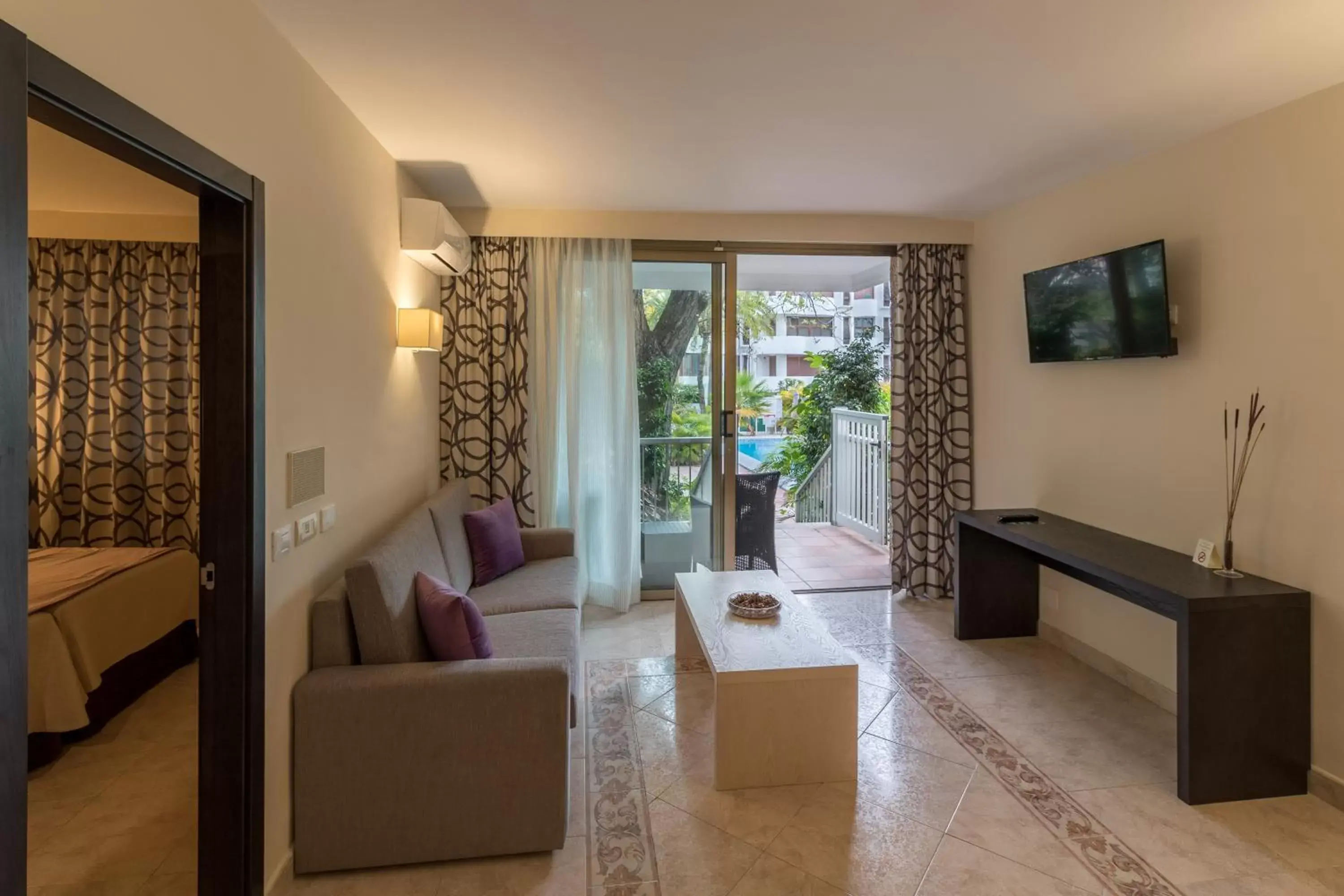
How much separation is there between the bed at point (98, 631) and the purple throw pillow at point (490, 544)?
1.48 m


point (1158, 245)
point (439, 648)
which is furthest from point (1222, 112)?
point (439, 648)

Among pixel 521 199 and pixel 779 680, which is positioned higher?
pixel 521 199

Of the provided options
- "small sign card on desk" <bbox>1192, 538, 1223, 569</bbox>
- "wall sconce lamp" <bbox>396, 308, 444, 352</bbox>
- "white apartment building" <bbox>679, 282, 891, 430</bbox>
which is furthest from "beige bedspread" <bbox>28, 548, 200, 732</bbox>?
"white apartment building" <bbox>679, 282, 891, 430</bbox>

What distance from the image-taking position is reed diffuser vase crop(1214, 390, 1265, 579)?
2516mm

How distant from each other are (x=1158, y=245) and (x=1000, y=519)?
4.80 ft

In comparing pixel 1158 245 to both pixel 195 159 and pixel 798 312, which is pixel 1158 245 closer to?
pixel 195 159

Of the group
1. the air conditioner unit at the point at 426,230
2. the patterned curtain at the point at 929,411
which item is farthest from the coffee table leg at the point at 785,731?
the air conditioner unit at the point at 426,230

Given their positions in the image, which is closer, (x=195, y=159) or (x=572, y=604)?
(x=195, y=159)

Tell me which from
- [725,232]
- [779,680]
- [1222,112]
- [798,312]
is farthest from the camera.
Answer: [798,312]

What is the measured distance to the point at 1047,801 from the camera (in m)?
2.28

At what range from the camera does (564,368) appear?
4168mm

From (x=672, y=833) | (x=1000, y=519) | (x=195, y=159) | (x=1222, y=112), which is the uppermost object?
(x=1222, y=112)

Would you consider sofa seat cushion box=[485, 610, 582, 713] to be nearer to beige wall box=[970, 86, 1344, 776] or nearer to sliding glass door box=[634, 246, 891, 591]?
sliding glass door box=[634, 246, 891, 591]

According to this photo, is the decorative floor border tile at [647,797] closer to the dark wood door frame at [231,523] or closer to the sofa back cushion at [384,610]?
the sofa back cushion at [384,610]
